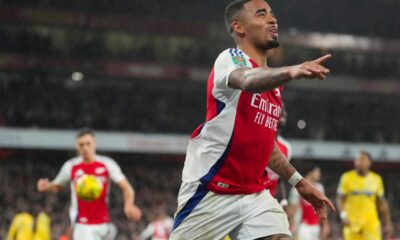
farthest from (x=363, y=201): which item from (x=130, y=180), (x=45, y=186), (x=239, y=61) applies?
(x=130, y=180)

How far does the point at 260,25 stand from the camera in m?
4.11

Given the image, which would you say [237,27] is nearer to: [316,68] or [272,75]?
A: [272,75]

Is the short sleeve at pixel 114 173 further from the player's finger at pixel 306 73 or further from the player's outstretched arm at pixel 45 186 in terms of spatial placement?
the player's finger at pixel 306 73

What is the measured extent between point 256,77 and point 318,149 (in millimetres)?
25098

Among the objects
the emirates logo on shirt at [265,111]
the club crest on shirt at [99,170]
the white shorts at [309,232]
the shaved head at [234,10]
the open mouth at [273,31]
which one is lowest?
the white shorts at [309,232]

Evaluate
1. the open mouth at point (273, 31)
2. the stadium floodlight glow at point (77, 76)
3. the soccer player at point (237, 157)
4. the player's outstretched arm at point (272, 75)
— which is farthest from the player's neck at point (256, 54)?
the stadium floodlight glow at point (77, 76)

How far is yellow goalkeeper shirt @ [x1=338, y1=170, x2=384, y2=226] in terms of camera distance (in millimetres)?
10383

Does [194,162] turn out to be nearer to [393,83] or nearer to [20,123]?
[20,123]

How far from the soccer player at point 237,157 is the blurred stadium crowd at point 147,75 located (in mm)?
19254

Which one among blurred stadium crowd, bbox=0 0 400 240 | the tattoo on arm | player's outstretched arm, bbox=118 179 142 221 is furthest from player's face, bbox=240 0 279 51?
blurred stadium crowd, bbox=0 0 400 240

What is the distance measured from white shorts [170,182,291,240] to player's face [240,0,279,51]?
0.86 m

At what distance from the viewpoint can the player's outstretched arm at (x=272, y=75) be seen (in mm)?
3047

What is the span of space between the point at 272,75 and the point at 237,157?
3.00 ft

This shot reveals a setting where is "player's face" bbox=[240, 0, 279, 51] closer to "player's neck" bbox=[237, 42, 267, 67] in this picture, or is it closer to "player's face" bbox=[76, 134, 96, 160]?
"player's neck" bbox=[237, 42, 267, 67]
